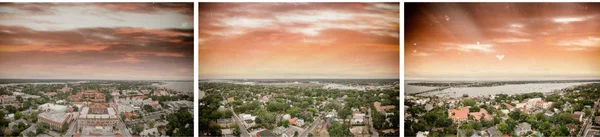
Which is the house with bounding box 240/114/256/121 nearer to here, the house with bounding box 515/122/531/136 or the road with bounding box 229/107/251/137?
the road with bounding box 229/107/251/137

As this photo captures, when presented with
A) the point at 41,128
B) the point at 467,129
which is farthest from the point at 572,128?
the point at 41,128

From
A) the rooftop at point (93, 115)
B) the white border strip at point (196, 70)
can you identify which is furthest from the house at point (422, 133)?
the rooftop at point (93, 115)

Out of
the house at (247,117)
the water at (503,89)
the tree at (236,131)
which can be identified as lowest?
the tree at (236,131)

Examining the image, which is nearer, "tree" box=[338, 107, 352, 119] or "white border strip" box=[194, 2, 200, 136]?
"white border strip" box=[194, 2, 200, 136]

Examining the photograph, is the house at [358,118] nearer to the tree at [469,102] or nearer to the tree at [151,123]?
the tree at [469,102]

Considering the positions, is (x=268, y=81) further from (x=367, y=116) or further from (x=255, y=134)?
(x=367, y=116)

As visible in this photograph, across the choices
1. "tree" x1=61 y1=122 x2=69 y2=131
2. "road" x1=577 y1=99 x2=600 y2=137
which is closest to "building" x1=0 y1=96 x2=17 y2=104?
"tree" x1=61 y1=122 x2=69 y2=131
